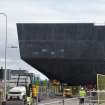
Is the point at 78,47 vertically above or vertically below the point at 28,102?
above

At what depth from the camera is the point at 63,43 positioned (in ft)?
365

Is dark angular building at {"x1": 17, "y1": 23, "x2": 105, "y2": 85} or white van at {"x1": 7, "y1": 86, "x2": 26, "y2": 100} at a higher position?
dark angular building at {"x1": 17, "y1": 23, "x2": 105, "y2": 85}

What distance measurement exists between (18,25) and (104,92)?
79403 millimetres

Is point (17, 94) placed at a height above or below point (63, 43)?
below

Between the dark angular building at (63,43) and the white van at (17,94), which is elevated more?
the dark angular building at (63,43)

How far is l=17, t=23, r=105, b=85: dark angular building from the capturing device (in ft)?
363

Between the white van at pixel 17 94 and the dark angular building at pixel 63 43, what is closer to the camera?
the white van at pixel 17 94

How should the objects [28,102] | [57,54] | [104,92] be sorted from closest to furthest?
[104,92], [28,102], [57,54]

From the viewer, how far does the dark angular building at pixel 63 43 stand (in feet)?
363

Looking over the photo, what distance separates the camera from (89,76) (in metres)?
121

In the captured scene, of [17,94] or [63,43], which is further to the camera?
[63,43]

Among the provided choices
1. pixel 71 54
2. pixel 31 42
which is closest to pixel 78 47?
pixel 71 54

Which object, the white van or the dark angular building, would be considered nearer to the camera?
the white van

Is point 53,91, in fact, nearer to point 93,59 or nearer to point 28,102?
point 93,59
